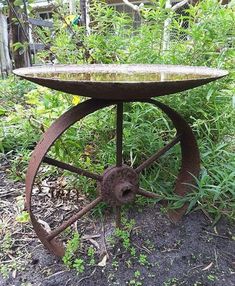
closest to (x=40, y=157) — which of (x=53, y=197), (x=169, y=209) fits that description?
(x=53, y=197)

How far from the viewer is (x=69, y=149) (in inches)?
69.6

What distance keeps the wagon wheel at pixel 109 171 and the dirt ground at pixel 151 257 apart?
9 cm

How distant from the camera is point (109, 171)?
1435 millimetres

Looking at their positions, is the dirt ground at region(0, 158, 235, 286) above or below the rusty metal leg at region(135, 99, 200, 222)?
below

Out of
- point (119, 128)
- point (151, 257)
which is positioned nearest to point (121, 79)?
point (119, 128)

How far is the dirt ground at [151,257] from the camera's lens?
4.33ft

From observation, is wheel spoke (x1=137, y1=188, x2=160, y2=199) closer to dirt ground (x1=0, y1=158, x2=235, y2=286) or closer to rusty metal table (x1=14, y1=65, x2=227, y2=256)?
rusty metal table (x1=14, y1=65, x2=227, y2=256)

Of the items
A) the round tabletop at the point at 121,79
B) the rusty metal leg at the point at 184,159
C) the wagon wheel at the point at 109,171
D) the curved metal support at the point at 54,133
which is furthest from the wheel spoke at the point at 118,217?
the round tabletop at the point at 121,79

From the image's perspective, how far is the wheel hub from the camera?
55.8 inches

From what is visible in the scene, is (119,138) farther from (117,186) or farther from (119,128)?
(117,186)

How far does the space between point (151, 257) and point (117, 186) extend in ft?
1.17

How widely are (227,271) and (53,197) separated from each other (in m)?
0.98

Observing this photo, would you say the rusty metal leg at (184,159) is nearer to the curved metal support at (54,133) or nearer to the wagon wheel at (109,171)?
the wagon wheel at (109,171)

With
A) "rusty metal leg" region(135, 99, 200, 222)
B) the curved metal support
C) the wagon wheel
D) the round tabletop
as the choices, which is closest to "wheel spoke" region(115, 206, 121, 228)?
the wagon wheel
